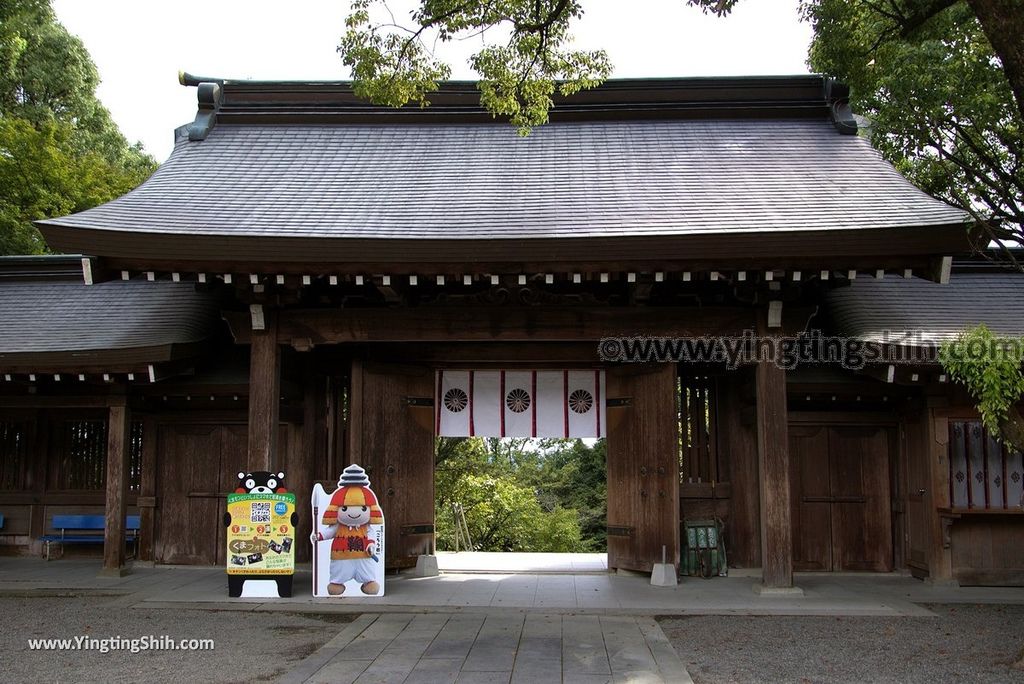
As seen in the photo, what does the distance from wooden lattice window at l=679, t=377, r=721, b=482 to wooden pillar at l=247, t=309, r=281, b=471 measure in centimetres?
502

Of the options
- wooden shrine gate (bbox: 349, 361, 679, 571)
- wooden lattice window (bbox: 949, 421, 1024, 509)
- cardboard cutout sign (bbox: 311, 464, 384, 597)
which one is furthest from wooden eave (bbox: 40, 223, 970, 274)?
wooden lattice window (bbox: 949, 421, 1024, 509)

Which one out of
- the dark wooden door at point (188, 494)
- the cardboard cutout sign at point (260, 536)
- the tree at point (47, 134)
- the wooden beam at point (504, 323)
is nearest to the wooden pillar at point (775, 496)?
the wooden beam at point (504, 323)

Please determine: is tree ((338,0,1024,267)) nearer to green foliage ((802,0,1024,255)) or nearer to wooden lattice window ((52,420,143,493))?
green foliage ((802,0,1024,255))

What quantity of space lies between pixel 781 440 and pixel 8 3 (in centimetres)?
2195

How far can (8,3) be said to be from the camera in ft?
65.4

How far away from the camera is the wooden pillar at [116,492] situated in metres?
9.20

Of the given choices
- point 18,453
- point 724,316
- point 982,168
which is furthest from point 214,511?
point 982,168

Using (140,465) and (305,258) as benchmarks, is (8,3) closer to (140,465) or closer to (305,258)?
(140,465)

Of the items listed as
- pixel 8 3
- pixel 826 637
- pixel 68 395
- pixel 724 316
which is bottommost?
pixel 826 637

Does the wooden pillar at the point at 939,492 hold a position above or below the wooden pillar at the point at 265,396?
below

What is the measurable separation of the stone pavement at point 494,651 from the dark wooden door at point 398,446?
6.61 feet

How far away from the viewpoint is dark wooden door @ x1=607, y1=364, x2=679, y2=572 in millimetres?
9000

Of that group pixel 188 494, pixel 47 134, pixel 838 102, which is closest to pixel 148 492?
pixel 188 494

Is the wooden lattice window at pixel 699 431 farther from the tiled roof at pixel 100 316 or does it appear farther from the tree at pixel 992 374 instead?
the tiled roof at pixel 100 316
